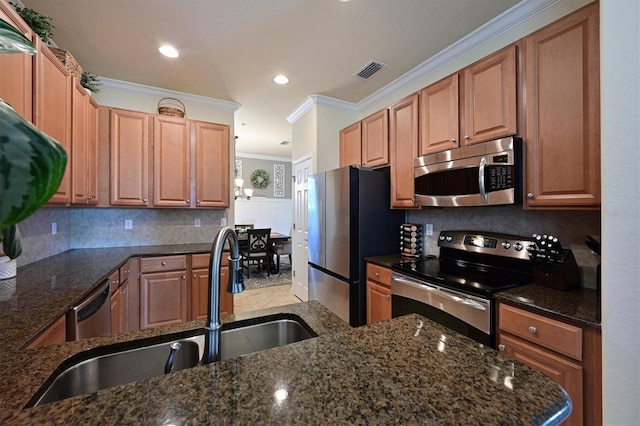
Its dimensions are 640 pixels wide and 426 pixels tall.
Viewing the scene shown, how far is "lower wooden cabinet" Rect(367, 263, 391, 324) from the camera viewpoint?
7.65 feet

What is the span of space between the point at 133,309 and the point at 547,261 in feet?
10.8

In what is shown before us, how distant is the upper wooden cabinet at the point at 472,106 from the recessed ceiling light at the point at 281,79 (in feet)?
5.07

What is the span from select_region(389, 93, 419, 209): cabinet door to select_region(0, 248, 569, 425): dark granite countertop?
1.83 metres

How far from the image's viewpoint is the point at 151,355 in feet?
2.90

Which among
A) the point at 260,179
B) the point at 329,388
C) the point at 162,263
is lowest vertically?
the point at 162,263

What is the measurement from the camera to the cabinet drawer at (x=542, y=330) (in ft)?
4.05

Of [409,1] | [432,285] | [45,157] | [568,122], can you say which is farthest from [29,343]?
[409,1]

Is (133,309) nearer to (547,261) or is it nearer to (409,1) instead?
(547,261)

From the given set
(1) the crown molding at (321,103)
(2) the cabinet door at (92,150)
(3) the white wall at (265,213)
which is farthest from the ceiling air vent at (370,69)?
(3) the white wall at (265,213)

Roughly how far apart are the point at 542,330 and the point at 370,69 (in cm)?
268

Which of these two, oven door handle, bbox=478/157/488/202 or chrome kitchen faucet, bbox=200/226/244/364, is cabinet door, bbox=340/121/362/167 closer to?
oven door handle, bbox=478/157/488/202

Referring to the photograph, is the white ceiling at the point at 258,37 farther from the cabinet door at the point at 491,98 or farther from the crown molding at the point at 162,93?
the cabinet door at the point at 491,98

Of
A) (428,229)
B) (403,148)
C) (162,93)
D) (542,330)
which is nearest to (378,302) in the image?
(428,229)

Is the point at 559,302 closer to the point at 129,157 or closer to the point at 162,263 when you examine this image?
the point at 162,263
